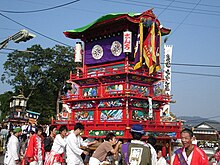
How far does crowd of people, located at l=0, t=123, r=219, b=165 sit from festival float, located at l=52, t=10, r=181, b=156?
9.35 meters

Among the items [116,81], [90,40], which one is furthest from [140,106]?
[90,40]

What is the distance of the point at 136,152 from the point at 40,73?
120 feet

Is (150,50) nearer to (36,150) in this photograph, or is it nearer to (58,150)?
(36,150)

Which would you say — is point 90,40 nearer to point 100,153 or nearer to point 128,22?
point 128,22

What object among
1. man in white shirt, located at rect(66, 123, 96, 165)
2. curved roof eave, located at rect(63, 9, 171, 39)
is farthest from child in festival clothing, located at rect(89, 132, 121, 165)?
curved roof eave, located at rect(63, 9, 171, 39)

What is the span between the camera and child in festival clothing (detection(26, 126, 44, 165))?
920 centimetres

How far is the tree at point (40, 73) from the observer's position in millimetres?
40406

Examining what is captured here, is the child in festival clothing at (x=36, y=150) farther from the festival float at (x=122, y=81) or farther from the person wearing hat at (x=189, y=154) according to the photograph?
the festival float at (x=122, y=81)

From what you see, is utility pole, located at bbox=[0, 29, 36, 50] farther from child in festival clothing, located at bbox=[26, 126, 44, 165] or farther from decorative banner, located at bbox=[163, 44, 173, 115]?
decorative banner, located at bbox=[163, 44, 173, 115]

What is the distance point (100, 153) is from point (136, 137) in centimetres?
137

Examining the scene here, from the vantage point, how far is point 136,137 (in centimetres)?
512

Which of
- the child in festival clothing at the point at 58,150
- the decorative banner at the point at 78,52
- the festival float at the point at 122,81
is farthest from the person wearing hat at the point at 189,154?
the decorative banner at the point at 78,52

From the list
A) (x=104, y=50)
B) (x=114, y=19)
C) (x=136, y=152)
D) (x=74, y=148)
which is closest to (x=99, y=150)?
(x=136, y=152)

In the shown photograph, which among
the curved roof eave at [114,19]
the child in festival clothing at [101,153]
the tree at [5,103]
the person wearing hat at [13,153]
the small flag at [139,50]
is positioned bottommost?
the person wearing hat at [13,153]
